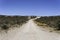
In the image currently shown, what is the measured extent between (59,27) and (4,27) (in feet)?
30.3

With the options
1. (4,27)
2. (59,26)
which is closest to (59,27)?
(59,26)

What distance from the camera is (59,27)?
23.3 meters

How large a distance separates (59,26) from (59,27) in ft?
0.61

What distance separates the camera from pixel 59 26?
2334 cm

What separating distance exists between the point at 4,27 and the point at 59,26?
927 centimetres

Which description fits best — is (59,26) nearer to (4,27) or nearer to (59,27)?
(59,27)

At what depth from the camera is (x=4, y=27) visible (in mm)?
22344
